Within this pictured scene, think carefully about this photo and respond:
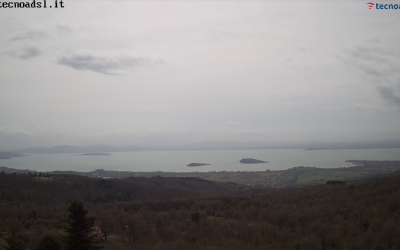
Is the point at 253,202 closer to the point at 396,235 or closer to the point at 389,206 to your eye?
the point at 389,206

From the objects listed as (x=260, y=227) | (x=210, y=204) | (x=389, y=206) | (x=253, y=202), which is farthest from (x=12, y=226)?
(x=389, y=206)

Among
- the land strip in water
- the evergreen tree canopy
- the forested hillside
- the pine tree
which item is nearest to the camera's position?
the pine tree

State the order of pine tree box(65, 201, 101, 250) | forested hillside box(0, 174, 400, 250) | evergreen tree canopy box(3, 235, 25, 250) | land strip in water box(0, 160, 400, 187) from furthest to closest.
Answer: land strip in water box(0, 160, 400, 187) → forested hillside box(0, 174, 400, 250) → evergreen tree canopy box(3, 235, 25, 250) → pine tree box(65, 201, 101, 250)

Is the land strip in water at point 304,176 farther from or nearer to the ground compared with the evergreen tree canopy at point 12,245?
nearer to the ground

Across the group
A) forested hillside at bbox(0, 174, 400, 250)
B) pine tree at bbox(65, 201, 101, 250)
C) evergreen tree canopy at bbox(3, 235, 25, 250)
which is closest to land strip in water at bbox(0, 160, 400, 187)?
forested hillside at bbox(0, 174, 400, 250)

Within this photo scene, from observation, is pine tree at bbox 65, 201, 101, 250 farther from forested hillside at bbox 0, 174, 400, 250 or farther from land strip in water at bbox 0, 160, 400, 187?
land strip in water at bbox 0, 160, 400, 187

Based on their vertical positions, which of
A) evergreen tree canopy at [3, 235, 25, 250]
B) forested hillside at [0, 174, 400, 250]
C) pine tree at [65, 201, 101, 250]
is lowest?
forested hillside at [0, 174, 400, 250]

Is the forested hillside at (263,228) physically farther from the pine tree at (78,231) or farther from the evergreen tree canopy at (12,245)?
the pine tree at (78,231)

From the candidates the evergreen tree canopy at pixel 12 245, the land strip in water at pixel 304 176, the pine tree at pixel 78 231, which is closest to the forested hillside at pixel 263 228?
the evergreen tree canopy at pixel 12 245

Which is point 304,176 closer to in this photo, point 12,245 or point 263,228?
point 263,228

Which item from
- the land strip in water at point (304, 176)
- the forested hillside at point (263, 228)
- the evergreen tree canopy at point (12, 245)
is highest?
the evergreen tree canopy at point (12, 245)

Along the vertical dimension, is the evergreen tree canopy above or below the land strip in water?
above

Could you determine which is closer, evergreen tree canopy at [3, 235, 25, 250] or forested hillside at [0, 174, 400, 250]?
evergreen tree canopy at [3, 235, 25, 250]

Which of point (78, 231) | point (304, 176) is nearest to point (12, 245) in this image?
point (78, 231)
